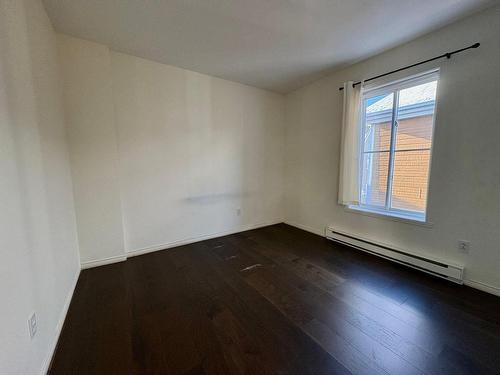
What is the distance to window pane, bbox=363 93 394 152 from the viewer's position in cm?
262

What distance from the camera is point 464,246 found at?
6.64 ft

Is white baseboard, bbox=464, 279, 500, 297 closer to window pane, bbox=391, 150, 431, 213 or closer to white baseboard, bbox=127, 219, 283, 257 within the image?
window pane, bbox=391, 150, 431, 213

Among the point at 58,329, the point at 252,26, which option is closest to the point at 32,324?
the point at 58,329

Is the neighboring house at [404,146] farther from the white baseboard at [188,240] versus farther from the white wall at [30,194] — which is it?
the white wall at [30,194]

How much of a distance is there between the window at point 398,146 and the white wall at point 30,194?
11.2 ft

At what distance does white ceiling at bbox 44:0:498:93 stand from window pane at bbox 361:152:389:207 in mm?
1358

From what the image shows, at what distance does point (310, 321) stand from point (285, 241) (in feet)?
5.61

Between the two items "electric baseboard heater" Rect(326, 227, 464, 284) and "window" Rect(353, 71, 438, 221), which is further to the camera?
"window" Rect(353, 71, 438, 221)

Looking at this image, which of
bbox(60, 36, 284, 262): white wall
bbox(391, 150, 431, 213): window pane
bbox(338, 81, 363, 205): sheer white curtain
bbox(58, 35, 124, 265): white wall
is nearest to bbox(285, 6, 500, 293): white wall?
bbox(391, 150, 431, 213): window pane

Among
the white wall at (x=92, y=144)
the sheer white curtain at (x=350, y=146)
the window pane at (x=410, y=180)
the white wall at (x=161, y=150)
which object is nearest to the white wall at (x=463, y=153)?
the window pane at (x=410, y=180)

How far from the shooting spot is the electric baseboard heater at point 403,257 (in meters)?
2.04

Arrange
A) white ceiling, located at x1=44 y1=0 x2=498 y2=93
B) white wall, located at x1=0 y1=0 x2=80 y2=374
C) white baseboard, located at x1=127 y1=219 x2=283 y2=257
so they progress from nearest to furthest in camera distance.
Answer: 1. white wall, located at x1=0 y1=0 x2=80 y2=374
2. white ceiling, located at x1=44 y1=0 x2=498 y2=93
3. white baseboard, located at x1=127 y1=219 x2=283 y2=257

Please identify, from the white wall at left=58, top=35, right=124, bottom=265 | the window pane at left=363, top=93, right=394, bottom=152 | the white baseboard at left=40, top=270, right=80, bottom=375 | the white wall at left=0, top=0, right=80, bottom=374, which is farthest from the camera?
the window pane at left=363, top=93, right=394, bottom=152

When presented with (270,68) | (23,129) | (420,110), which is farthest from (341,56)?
(23,129)
